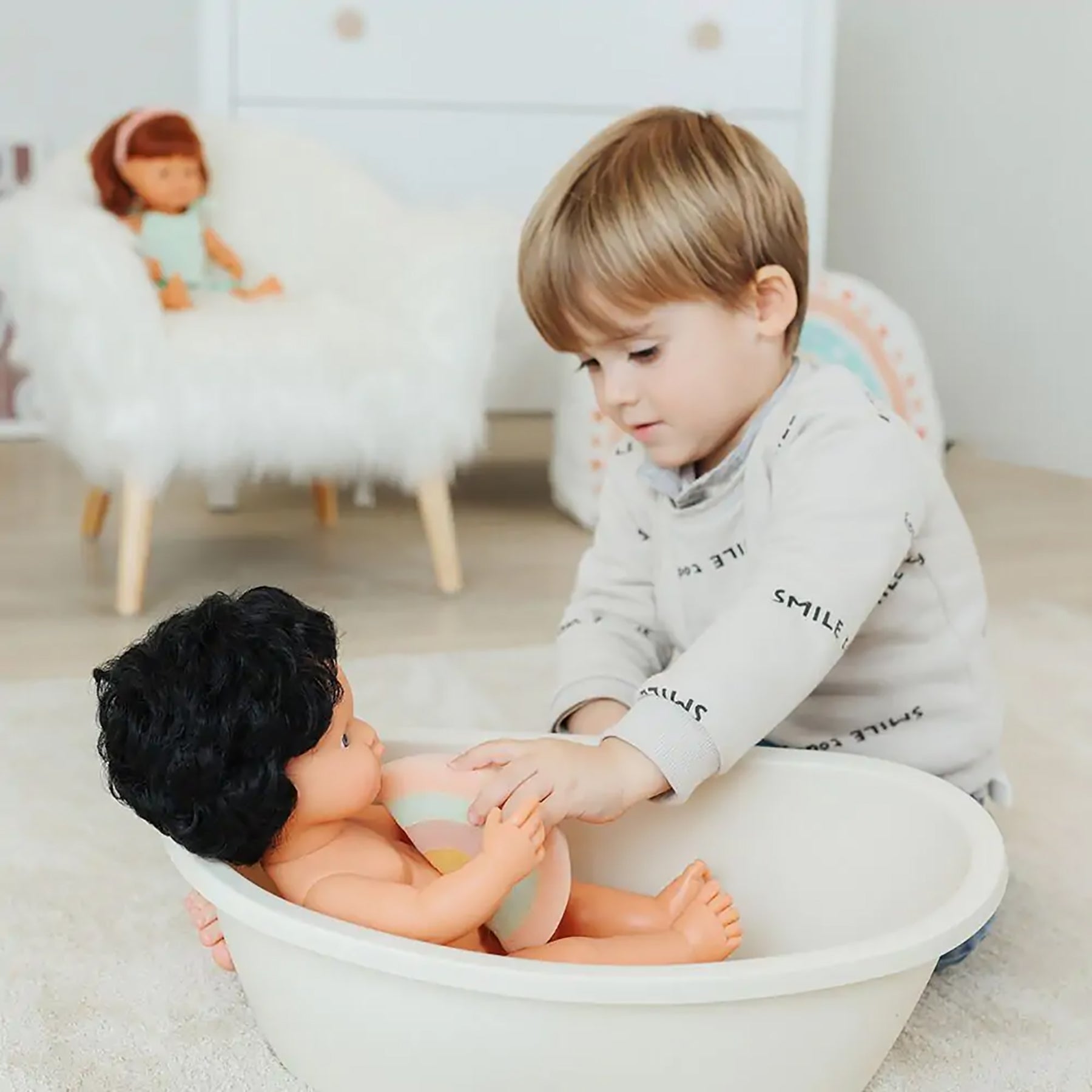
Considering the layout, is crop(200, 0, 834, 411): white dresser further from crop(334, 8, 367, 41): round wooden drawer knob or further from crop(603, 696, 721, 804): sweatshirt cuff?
crop(603, 696, 721, 804): sweatshirt cuff

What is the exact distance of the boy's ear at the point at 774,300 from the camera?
0.76 meters

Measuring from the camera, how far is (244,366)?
1.39 m

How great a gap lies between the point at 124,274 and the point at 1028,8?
5.45 feet

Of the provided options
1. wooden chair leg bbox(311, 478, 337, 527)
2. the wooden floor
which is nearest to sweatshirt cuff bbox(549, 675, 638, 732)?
the wooden floor

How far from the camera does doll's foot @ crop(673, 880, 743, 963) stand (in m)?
0.69

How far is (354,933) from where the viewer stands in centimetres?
55

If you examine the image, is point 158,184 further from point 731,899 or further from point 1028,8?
point 1028,8

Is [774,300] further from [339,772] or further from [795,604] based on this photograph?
[339,772]

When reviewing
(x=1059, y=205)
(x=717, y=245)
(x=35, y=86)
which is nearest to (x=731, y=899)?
(x=717, y=245)

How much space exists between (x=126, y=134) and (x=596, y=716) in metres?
1.07

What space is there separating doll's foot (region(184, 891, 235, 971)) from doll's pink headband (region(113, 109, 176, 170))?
1121mm

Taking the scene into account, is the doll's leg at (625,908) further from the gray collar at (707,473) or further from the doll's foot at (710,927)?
the gray collar at (707,473)

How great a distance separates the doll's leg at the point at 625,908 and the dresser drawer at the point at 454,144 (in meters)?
1.38

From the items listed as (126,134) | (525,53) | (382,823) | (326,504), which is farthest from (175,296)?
(382,823)
